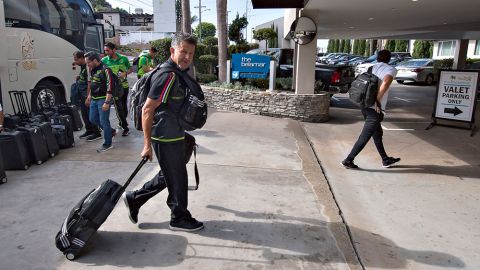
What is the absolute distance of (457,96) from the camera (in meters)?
8.56

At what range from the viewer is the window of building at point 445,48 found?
33.0 metres

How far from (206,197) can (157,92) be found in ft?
5.75

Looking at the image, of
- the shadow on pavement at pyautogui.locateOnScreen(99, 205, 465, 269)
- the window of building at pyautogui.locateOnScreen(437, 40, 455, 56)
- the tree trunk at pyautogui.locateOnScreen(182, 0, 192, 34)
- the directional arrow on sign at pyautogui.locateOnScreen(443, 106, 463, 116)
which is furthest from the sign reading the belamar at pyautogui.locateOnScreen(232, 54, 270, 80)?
the window of building at pyautogui.locateOnScreen(437, 40, 455, 56)

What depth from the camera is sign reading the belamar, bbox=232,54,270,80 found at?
422 inches

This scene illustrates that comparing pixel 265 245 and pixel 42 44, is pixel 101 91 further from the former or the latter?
pixel 265 245

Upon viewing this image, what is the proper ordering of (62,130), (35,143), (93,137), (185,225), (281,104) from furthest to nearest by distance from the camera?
1. (281,104)
2. (93,137)
3. (62,130)
4. (35,143)
5. (185,225)

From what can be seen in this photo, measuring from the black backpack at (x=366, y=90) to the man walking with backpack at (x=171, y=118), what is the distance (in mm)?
3144

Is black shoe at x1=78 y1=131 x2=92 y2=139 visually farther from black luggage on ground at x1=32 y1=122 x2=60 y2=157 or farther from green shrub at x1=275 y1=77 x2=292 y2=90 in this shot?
green shrub at x1=275 y1=77 x2=292 y2=90

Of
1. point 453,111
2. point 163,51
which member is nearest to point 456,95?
point 453,111

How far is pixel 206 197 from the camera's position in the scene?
460 centimetres

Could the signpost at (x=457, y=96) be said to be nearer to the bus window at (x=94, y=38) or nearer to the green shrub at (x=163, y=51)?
the bus window at (x=94, y=38)

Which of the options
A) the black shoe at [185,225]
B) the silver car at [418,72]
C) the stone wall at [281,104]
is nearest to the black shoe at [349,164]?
the black shoe at [185,225]

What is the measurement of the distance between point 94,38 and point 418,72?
15.6 m

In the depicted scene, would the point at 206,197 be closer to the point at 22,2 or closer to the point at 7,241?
the point at 7,241
